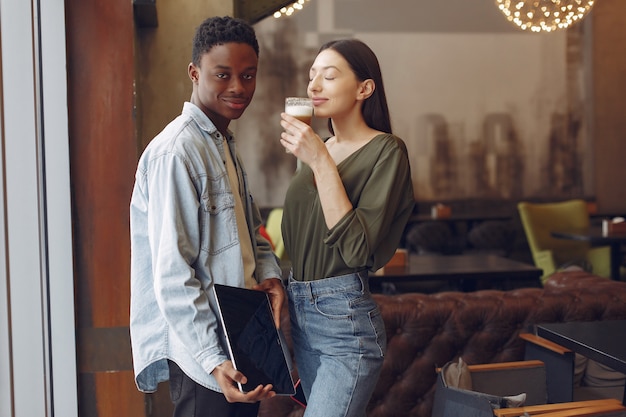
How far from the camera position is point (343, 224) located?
1.64 meters

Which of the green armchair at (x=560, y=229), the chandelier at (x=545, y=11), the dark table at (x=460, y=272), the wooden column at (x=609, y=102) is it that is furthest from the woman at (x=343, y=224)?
the wooden column at (x=609, y=102)

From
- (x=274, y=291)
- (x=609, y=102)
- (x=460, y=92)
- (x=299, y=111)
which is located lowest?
(x=274, y=291)

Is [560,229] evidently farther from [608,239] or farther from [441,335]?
[441,335]

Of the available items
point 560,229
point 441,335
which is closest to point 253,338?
point 441,335

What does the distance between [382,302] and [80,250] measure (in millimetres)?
1150

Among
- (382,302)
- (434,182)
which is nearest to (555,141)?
(434,182)

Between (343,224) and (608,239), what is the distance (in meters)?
4.43

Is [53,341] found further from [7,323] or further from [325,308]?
[325,308]

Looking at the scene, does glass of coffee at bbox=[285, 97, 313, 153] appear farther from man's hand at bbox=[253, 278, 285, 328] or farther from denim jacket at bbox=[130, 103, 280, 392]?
man's hand at bbox=[253, 278, 285, 328]

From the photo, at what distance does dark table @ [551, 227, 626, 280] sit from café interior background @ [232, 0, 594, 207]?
8.11 feet

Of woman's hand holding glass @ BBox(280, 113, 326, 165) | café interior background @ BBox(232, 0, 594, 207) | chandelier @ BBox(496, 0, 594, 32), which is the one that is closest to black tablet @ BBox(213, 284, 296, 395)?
woman's hand holding glass @ BBox(280, 113, 326, 165)

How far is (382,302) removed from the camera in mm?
2777

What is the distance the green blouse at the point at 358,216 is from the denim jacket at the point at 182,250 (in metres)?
0.25

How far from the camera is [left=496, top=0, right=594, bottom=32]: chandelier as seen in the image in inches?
183
